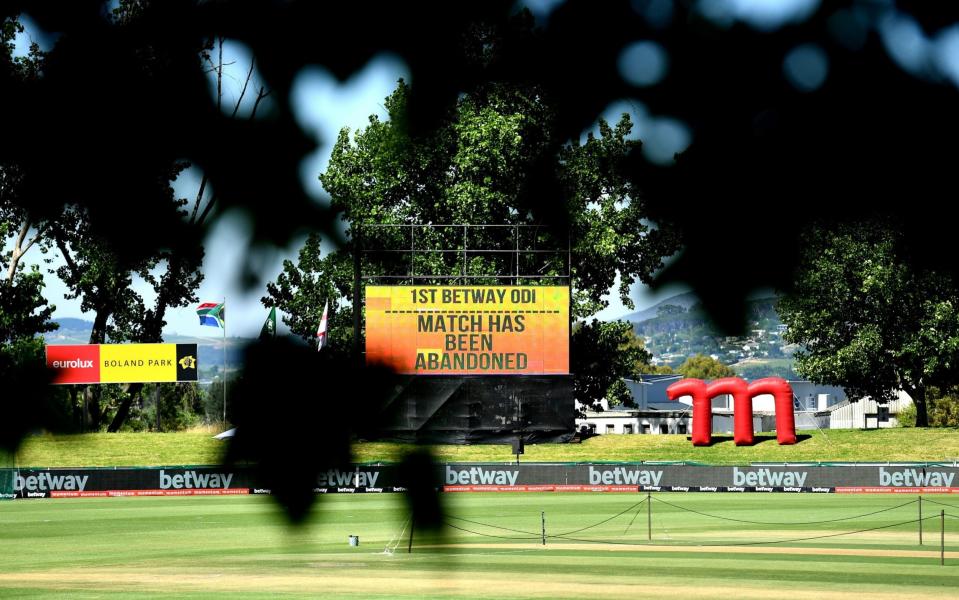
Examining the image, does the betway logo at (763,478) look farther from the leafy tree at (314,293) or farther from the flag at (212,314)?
the flag at (212,314)

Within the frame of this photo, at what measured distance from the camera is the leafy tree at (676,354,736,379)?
2.22 metres

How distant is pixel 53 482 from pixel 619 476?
15896 millimetres

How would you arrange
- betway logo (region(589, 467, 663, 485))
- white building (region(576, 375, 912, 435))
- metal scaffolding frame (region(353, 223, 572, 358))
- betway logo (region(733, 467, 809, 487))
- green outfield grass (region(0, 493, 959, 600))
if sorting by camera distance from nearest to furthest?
1. metal scaffolding frame (region(353, 223, 572, 358))
2. green outfield grass (region(0, 493, 959, 600))
3. betway logo (region(733, 467, 809, 487))
4. betway logo (region(589, 467, 663, 485))
5. white building (region(576, 375, 912, 435))

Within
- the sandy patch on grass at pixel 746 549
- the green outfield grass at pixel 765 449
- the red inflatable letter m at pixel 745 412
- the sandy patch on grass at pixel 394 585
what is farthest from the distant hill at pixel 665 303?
the red inflatable letter m at pixel 745 412

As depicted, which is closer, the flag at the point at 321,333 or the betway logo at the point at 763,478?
the flag at the point at 321,333

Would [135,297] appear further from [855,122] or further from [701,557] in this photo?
[701,557]

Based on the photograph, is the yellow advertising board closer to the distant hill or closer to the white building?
the distant hill

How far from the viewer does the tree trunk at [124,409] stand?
2.02 metres

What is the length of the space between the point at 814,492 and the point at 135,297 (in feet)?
109

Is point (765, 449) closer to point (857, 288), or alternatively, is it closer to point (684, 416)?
point (684, 416)

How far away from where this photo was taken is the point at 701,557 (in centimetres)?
1955

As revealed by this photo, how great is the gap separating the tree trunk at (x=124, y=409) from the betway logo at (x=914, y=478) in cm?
3282

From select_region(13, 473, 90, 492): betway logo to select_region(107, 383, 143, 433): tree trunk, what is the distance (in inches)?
1303

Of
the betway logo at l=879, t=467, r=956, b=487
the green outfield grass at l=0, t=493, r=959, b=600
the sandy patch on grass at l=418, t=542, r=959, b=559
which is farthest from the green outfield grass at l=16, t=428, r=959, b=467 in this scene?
the sandy patch on grass at l=418, t=542, r=959, b=559
